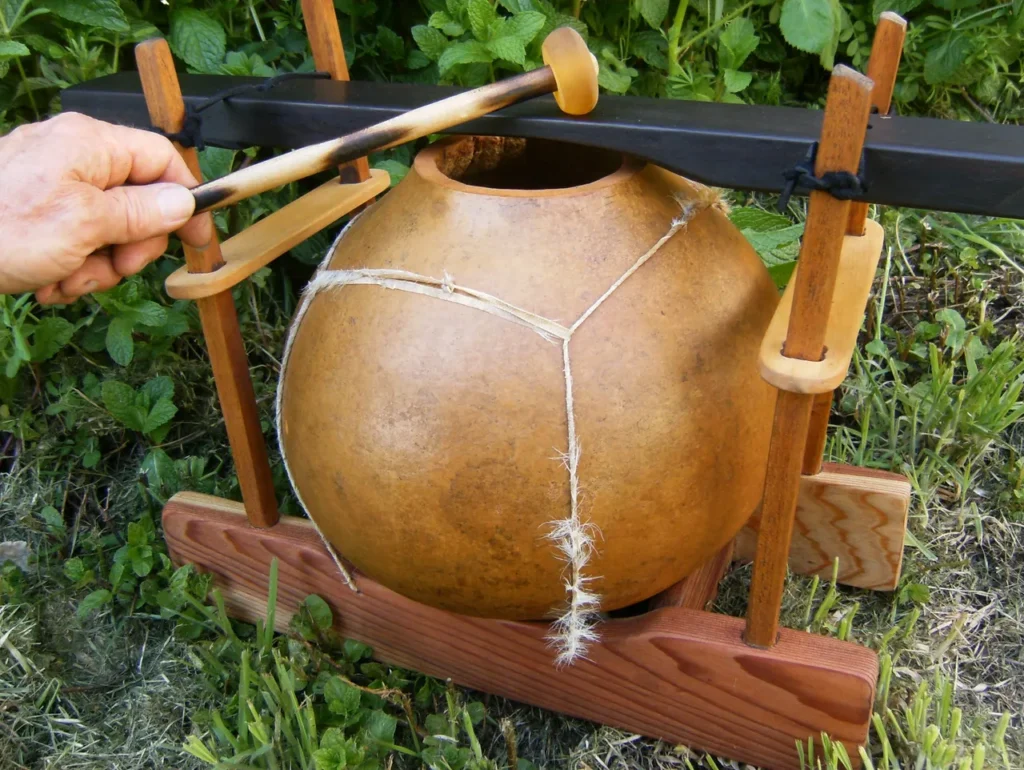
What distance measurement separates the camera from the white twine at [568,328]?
3.65 ft

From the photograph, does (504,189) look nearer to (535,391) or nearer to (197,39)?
(535,391)

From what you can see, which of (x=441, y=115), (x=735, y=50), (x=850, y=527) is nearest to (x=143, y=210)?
(x=441, y=115)

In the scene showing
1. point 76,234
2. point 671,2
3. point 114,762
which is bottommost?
point 114,762

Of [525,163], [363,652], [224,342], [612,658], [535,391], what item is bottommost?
[363,652]

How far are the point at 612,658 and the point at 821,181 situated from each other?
2.38ft

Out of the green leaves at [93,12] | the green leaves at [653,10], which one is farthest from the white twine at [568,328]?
the green leaves at [653,10]

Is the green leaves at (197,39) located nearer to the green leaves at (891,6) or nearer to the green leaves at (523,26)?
the green leaves at (523,26)

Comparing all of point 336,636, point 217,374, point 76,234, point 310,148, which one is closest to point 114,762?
point 336,636

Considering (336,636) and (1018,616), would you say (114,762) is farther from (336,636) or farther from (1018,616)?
(1018,616)

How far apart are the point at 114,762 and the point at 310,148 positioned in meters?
0.99

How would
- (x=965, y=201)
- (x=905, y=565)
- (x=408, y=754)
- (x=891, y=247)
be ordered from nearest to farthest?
(x=965, y=201) < (x=408, y=754) < (x=905, y=565) < (x=891, y=247)

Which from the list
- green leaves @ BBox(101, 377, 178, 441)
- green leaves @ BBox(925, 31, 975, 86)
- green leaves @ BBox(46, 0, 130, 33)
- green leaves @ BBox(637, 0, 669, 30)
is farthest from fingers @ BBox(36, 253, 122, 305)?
green leaves @ BBox(925, 31, 975, 86)

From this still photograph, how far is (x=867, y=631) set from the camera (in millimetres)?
1624

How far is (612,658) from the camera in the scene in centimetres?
137
